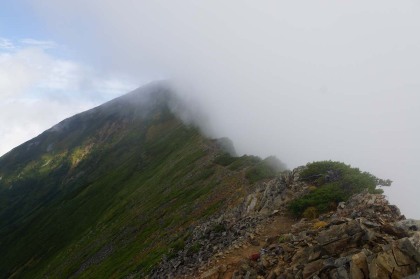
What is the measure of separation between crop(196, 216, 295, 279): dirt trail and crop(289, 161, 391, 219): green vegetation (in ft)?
6.55

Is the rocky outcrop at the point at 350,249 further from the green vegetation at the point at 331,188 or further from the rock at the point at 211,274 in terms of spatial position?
the green vegetation at the point at 331,188

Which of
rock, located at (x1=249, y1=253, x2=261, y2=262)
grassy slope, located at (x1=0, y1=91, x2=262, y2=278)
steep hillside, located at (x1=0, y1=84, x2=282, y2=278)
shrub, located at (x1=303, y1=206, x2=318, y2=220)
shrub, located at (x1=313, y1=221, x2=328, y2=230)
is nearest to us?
rock, located at (x1=249, y1=253, x2=261, y2=262)

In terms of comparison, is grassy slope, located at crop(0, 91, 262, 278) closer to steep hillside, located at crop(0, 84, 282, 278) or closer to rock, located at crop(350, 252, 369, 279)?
steep hillside, located at crop(0, 84, 282, 278)

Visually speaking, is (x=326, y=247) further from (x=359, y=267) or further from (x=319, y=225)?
(x=319, y=225)

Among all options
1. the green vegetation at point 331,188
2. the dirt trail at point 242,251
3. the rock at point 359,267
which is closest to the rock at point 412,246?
the rock at point 359,267

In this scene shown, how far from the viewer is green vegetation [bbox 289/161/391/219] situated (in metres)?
33.7

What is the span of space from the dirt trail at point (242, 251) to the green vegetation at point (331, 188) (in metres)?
2.00

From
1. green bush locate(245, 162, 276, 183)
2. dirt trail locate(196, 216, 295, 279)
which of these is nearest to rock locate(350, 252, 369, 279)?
dirt trail locate(196, 216, 295, 279)

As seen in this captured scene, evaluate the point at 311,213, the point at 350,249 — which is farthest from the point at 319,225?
the point at 350,249

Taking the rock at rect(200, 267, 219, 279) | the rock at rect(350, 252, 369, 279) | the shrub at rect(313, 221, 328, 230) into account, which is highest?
the rock at rect(350, 252, 369, 279)

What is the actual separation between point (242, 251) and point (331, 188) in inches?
502

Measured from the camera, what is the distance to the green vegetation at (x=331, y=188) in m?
33.7

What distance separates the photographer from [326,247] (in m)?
21.6

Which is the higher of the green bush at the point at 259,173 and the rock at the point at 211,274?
the rock at the point at 211,274
